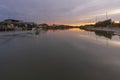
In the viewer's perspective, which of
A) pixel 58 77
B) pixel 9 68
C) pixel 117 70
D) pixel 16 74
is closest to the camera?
pixel 58 77

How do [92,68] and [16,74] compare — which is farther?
[92,68]

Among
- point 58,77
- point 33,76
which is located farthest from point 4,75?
point 58,77

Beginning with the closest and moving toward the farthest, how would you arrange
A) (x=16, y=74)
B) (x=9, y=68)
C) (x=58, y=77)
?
(x=58, y=77), (x=16, y=74), (x=9, y=68)

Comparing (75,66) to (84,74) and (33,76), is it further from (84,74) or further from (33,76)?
(33,76)

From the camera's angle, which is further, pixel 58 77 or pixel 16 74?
pixel 16 74

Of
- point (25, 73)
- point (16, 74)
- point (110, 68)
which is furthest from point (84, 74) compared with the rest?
point (16, 74)

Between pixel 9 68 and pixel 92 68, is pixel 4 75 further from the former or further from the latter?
pixel 92 68

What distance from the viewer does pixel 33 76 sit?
6.74 meters

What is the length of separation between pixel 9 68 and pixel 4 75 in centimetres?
122

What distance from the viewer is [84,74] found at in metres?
6.96

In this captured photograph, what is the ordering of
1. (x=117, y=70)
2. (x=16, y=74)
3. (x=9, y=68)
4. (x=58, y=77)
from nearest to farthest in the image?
(x=58, y=77), (x=16, y=74), (x=117, y=70), (x=9, y=68)

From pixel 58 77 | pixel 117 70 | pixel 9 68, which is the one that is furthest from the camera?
pixel 9 68

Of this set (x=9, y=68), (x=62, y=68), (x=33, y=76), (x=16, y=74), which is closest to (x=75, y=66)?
(x=62, y=68)

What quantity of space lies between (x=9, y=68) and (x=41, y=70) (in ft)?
6.68
